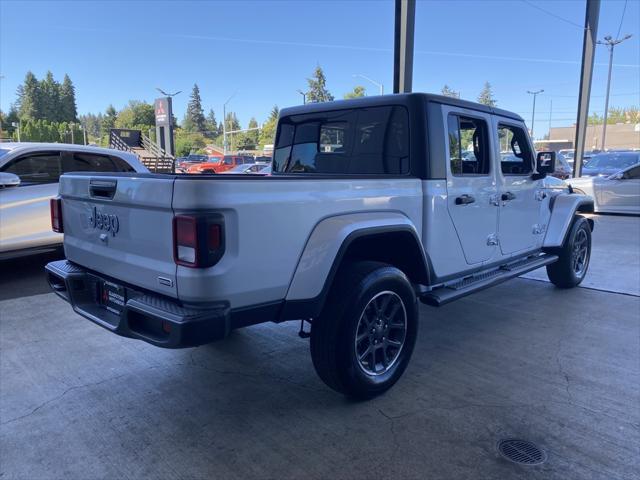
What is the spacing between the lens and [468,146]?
13.9ft

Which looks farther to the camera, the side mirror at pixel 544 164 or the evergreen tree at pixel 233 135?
the evergreen tree at pixel 233 135

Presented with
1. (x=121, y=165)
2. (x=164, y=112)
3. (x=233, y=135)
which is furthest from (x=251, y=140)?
(x=121, y=165)

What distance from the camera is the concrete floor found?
8.46 ft

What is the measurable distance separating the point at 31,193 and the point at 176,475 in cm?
524

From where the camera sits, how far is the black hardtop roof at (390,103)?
147 inches

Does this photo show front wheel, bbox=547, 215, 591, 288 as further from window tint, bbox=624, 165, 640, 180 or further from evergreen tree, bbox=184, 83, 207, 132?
evergreen tree, bbox=184, 83, 207, 132

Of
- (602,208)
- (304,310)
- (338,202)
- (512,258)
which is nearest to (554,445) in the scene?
(304,310)

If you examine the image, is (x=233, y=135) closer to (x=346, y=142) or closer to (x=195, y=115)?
(x=195, y=115)

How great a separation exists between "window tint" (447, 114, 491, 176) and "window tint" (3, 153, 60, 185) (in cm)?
549

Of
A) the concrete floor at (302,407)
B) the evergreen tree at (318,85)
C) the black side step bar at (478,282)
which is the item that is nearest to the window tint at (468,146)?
the black side step bar at (478,282)

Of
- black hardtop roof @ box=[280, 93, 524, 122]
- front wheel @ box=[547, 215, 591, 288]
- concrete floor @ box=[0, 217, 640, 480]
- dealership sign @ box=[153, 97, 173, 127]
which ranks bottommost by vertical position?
concrete floor @ box=[0, 217, 640, 480]

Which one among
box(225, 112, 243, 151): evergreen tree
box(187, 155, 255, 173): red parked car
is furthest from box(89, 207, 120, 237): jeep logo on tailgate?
box(225, 112, 243, 151): evergreen tree

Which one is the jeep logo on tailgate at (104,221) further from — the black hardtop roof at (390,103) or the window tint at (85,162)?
the window tint at (85,162)

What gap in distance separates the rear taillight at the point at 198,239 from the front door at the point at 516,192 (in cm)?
297
